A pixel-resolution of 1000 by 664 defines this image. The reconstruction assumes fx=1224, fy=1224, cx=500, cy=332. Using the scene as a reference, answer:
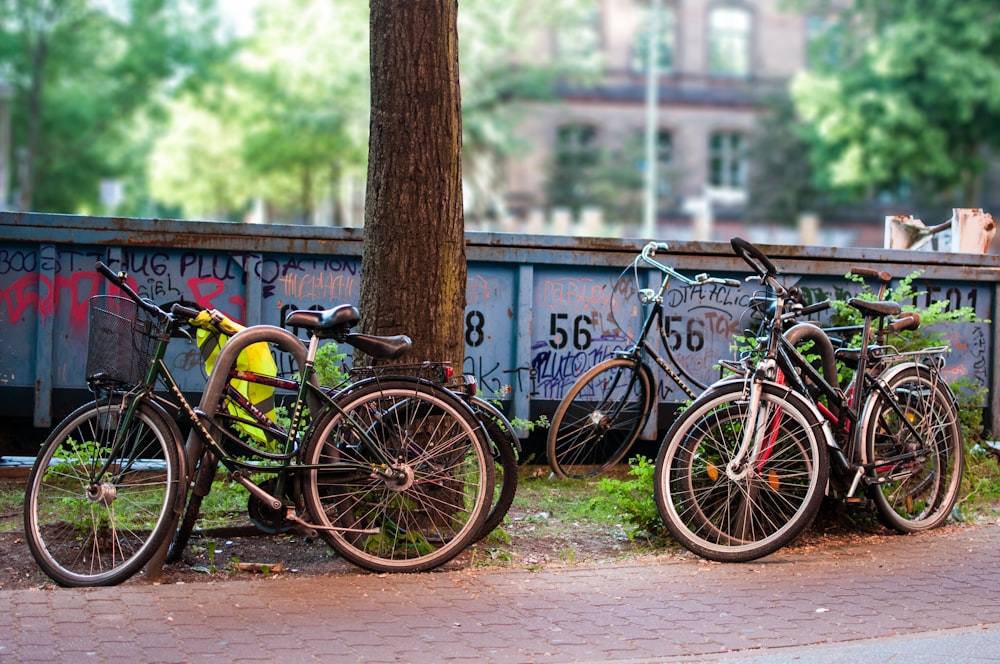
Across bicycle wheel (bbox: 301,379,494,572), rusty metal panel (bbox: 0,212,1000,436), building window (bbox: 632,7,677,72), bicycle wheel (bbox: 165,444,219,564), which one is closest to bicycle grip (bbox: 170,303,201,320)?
bicycle wheel (bbox: 165,444,219,564)

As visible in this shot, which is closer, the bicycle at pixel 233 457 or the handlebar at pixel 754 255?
the bicycle at pixel 233 457

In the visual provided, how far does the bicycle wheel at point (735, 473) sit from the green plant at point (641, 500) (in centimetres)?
25

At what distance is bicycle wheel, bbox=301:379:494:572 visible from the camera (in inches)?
210

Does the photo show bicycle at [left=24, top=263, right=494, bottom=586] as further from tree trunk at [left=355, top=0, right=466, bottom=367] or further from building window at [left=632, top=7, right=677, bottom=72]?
building window at [left=632, top=7, right=677, bottom=72]

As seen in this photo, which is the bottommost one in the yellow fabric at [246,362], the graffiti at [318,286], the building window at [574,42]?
the yellow fabric at [246,362]

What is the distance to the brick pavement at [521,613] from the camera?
14.6ft

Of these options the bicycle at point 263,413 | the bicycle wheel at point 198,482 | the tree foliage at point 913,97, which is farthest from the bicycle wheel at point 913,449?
the tree foliage at point 913,97

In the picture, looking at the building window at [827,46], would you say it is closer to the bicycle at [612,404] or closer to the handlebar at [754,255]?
the bicycle at [612,404]

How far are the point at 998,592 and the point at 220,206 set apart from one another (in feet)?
189

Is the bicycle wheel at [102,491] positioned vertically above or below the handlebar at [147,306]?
below

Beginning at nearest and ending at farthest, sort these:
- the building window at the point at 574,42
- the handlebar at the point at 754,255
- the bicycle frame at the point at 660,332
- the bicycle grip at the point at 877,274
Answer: the handlebar at the point at 754,255 < the bicycle grip at the point at 877,274 < the bicycle frame at the point at 660,332 < the building window at the point at 574,42

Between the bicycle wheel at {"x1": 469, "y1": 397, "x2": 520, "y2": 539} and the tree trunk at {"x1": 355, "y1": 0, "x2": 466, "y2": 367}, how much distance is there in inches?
20.7

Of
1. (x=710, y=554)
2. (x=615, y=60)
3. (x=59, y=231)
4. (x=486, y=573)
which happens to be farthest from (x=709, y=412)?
(x=615, y=60)

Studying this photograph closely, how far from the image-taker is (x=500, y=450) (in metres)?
5.55
